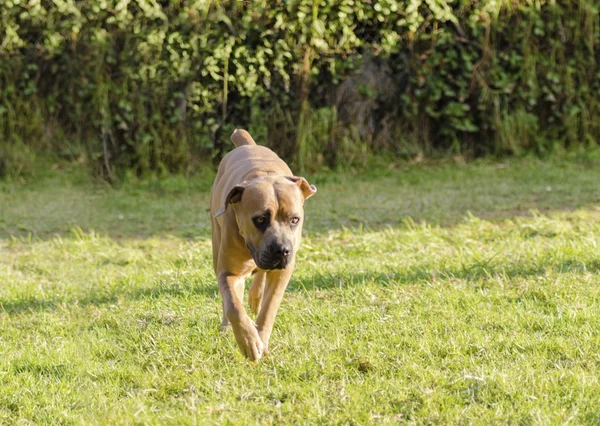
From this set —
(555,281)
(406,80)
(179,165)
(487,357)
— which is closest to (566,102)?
(406,80)

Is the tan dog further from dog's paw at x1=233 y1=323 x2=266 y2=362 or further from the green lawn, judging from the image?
the green lawn

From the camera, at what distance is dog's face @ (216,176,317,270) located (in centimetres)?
434

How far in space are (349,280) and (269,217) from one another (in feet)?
5.18

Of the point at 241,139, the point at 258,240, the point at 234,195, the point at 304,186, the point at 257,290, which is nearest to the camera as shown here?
the point at 258,240

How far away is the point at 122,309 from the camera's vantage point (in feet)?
17.8

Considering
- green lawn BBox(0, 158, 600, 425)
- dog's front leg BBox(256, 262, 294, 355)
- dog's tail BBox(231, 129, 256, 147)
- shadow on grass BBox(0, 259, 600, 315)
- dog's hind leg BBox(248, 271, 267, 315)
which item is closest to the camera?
green lawn BBox(0, 158, 600, 425)

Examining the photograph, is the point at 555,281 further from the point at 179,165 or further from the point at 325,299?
the point at 179,165

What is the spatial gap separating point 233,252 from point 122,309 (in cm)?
111

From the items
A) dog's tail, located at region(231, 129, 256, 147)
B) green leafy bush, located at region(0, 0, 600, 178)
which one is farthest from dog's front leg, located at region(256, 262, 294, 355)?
green leafy bush, located at region(0, 0, 600, 178)

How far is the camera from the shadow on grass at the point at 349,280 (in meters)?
5.67

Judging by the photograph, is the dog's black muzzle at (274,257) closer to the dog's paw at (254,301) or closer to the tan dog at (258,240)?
the tan dog at (258,240)

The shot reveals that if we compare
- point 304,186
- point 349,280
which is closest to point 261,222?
point 304,186

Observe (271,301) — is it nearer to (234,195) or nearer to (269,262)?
(269,262)

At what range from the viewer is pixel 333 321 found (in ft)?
16.4
